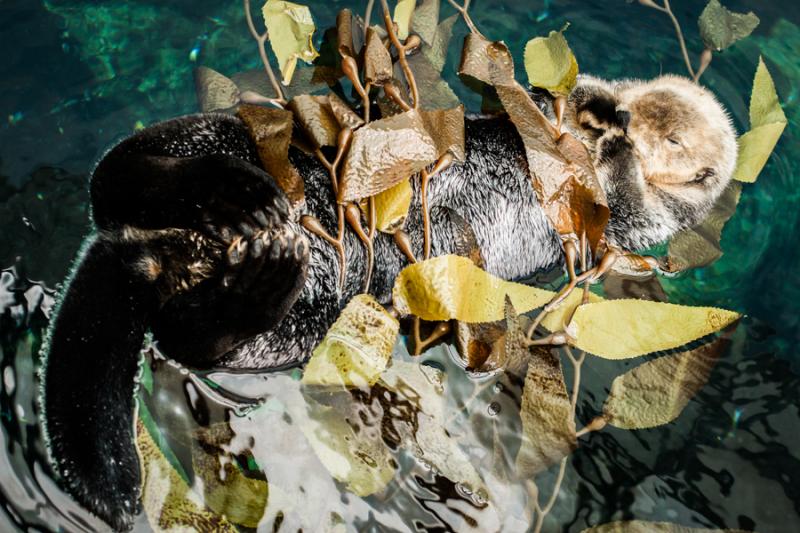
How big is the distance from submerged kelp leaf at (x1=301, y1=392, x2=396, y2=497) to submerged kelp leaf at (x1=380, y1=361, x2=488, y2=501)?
2.7 inches

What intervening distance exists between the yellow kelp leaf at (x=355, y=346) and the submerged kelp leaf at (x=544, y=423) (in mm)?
341

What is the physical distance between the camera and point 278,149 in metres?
1.31

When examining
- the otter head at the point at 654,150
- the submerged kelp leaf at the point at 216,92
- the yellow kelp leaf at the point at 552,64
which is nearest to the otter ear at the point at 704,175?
the otter head at the point at 654,150

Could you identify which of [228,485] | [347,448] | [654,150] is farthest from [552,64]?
[228,485]

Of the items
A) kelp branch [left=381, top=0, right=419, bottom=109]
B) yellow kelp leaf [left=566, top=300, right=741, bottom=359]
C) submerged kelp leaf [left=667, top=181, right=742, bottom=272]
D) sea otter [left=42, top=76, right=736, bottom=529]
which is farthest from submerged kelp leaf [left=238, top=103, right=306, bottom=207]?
submerged kelp leaf [left=667, top=181, right=742, bottom=272]

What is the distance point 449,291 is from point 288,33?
82 cm

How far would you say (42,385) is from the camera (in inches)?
44.7

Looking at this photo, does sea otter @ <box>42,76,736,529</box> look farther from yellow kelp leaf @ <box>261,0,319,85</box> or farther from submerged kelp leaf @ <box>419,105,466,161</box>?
yellow kelp leaf @ <box>261,0,319,85</box>

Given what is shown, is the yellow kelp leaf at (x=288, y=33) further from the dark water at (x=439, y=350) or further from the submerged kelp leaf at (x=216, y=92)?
the dark water at (x=439, y=350)

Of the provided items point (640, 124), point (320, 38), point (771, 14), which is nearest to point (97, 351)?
point (320, 38)

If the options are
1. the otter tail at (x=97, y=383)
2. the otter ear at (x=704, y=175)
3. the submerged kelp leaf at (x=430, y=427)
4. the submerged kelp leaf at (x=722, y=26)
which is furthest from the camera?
the submerged kelp leaf at (x=722, y=26)

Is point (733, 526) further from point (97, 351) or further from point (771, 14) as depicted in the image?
point (771, 14)

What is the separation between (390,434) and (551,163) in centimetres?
69

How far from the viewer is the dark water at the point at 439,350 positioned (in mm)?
1409
